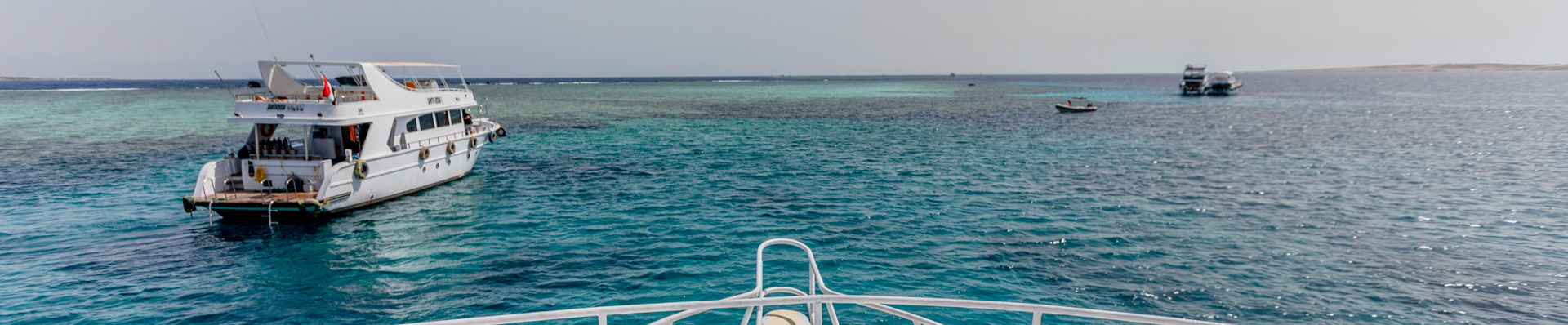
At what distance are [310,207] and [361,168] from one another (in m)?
2.16

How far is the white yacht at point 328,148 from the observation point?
21.2 meters

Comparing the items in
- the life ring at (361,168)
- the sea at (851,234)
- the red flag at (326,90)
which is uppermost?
the red flag at (326,90)

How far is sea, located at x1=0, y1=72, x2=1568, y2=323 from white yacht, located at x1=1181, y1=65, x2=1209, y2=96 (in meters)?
72.4

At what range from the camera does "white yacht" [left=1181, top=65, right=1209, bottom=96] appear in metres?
110

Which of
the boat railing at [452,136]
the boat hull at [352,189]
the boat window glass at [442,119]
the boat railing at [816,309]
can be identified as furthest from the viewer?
the boat window glass at [442,119]

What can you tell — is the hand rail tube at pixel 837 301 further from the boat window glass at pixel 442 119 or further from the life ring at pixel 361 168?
the boat window glass at pixel 442 119

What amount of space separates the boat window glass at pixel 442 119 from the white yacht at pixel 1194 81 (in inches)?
4459

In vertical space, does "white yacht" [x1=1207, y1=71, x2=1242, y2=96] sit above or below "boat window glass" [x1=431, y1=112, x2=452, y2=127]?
below

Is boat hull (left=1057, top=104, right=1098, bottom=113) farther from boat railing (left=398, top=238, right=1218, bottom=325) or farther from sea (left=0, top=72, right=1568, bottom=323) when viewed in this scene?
boat railing (left=398, top=238, right=1218, bottom=325)

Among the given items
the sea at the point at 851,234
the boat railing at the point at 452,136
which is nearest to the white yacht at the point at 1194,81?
the sea at the point at 851,234

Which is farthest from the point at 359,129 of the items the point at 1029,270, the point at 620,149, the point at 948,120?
the point at 948,120

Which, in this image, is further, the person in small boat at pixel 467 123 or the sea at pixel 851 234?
the person in small boat at pixel 467 123

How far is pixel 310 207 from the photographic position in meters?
20.7

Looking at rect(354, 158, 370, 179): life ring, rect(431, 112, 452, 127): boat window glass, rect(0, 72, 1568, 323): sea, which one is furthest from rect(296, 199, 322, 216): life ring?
rect(431, 112, 452, 127): boat window glass
